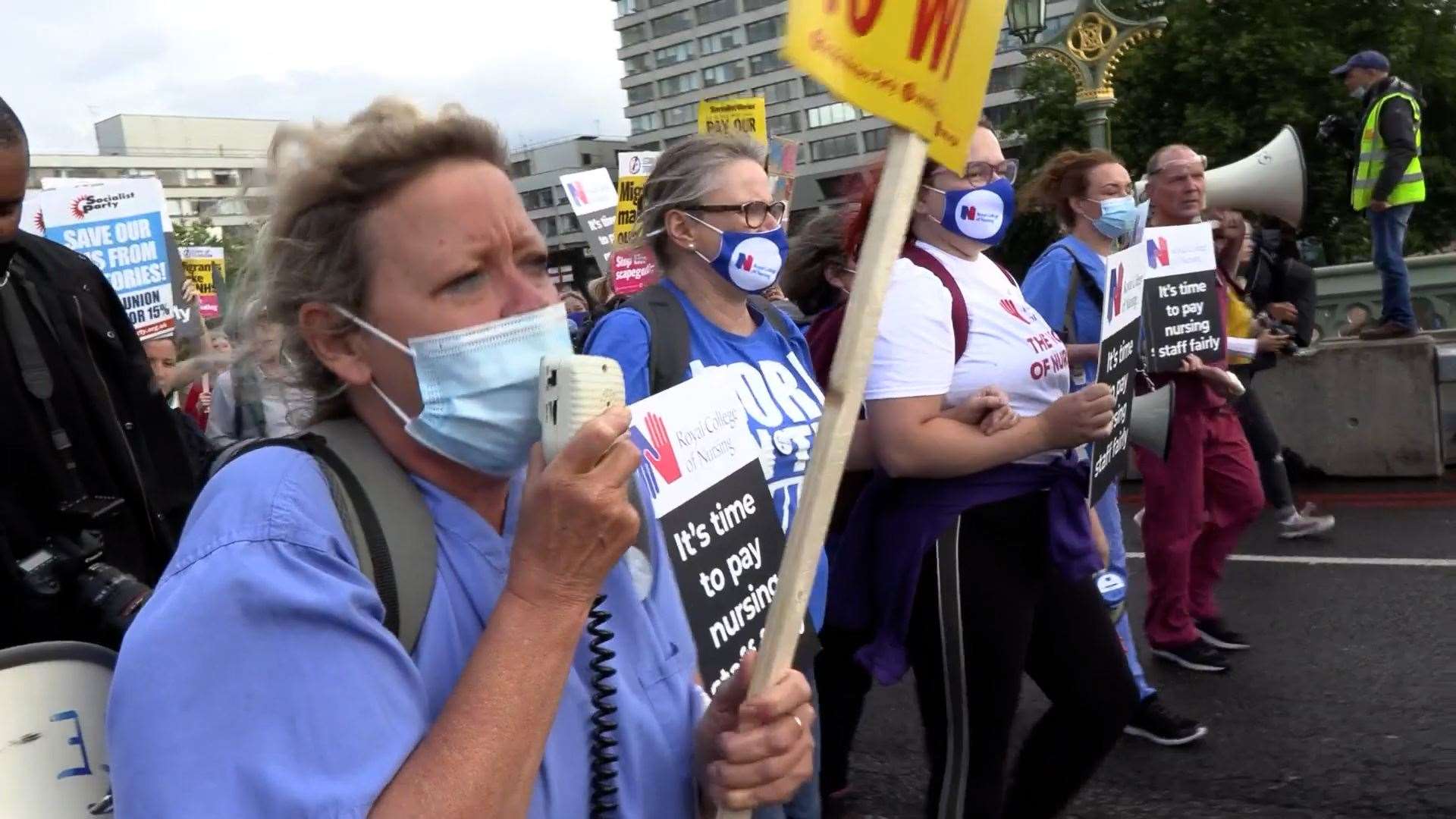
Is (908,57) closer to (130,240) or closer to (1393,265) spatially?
(130,240)

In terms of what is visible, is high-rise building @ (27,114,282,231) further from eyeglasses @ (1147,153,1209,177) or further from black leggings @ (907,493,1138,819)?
black leggings @ (907,493,1138,819)

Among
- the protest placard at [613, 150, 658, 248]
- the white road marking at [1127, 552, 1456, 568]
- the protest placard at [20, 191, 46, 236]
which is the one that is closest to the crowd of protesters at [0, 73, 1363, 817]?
the white road marking at [1127, 552, 1456, 568]

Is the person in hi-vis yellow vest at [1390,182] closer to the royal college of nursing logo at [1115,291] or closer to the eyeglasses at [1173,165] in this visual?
the eyeglasses at [1173,165]

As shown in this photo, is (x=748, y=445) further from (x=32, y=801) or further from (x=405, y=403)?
(x=32, y=801)

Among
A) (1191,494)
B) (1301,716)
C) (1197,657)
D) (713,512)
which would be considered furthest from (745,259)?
(1197,657)

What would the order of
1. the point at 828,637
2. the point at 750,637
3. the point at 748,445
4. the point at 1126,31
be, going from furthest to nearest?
the point at 1126,31 < the point at 828,637 < the point at 748,445 < the point at 750,637

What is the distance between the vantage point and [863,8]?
153 centimetres

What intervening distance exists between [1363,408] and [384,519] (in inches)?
338

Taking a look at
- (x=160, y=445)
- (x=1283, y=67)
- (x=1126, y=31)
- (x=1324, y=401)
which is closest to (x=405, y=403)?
(x=160, y=445)

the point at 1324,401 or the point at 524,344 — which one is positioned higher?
the point at 524,344

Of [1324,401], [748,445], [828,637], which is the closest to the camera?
[748,445]

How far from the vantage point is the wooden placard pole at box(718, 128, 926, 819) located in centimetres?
145

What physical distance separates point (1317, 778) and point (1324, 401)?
213 inches

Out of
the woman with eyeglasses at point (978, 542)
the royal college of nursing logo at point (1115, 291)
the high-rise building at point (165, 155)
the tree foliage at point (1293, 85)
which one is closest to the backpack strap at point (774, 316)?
the woman with eyeglasses at point (978, 542)
